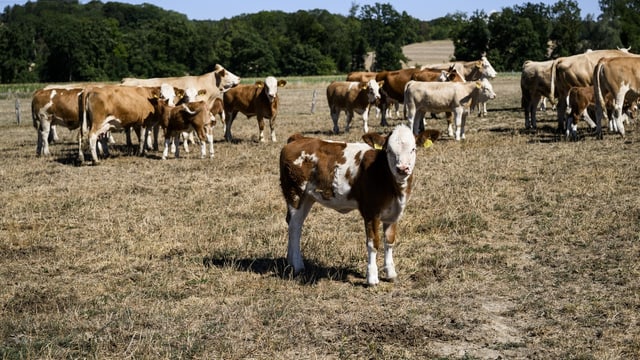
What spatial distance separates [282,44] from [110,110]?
78838 mm

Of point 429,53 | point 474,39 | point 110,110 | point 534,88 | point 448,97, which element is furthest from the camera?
point 429,53

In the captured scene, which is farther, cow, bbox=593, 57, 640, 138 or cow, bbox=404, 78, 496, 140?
cow, bbox=404, 78, 496, 140

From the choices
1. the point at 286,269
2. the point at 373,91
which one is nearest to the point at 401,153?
the point at 286,269

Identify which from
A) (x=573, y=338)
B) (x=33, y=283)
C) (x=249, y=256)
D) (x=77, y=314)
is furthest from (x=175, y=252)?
(x=573, y=338)

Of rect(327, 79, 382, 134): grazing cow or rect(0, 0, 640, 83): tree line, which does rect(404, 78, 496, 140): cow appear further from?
rect(0, 0, 640, 83): tree line

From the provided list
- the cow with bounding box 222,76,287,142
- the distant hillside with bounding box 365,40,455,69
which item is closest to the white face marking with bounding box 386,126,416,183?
→ the cow with bounding box 222,76,287,142

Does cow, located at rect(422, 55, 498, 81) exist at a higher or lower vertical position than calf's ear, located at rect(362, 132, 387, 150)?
higher

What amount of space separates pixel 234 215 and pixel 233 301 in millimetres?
4038

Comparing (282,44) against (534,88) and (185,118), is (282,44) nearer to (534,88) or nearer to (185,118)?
(534,88)

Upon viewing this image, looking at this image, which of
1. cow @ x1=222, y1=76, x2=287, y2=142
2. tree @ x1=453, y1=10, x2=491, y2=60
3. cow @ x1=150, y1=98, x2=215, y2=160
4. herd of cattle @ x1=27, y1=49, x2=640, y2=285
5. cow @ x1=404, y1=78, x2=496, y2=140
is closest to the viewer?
herd of cattle @ x1=27, y1=49, x2=640, y2=285

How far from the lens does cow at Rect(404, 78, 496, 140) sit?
1825 centimetres

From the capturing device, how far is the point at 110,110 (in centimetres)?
1658

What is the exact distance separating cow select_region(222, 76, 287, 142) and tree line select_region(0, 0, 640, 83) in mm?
59091

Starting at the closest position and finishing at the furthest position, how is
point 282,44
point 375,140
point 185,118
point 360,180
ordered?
point 360,180 < point 375,140 < point 185,118 < point 282,44
